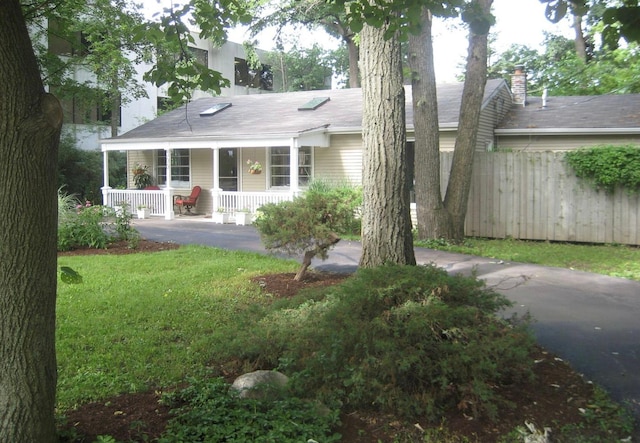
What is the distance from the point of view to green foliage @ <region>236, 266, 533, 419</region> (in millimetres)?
4141

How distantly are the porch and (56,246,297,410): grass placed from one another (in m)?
8.14

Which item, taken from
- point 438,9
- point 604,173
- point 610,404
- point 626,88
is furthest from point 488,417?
point 626,88

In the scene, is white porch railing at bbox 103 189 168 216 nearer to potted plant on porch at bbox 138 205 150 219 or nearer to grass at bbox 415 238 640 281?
potted plant on porch at bbox 138 205 150 219

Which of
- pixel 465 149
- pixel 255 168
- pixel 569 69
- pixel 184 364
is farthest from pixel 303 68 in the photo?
pixel 184 364

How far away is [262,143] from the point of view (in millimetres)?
19250

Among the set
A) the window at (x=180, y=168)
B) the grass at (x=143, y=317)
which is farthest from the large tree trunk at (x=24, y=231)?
the window at (x=180, y=168)

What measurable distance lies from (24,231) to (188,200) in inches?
744

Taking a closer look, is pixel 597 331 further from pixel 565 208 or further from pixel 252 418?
pixel 565 208

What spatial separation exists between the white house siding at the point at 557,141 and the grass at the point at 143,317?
11.7 meters

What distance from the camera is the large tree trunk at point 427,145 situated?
13.6 metres

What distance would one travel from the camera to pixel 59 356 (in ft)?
18.0

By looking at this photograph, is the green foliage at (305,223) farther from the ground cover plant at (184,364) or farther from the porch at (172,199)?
the porch at (172,199)

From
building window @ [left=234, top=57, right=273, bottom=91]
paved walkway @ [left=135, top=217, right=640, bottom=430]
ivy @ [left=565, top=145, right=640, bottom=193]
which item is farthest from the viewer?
building window @ [left=234, top=57, right=273, bottom=91]

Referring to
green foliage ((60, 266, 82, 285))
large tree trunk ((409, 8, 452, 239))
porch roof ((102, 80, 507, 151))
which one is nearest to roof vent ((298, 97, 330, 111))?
porch roof ((102, 80, 507, 151))
